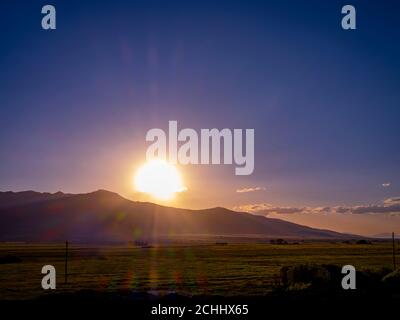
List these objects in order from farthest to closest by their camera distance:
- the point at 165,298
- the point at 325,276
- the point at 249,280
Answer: the point at 249,280, the point at 325,276, the point at 165,298

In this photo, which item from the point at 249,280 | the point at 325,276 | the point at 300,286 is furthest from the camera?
the point at 249,280

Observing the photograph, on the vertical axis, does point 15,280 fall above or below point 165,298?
below

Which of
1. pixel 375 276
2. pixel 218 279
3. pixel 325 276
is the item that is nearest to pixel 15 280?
pixel 218 279
